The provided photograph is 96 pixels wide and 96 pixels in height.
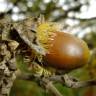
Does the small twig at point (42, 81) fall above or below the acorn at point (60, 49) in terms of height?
below

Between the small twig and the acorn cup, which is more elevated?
the acorn cup

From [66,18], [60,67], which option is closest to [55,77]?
[60,67]

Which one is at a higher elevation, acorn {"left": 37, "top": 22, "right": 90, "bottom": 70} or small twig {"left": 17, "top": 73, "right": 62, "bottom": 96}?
acorn {"left": 37, "top": 22, "right": 90, "bottom": 70}

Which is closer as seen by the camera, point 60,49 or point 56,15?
point 60,49

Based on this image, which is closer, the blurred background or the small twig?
the small twig

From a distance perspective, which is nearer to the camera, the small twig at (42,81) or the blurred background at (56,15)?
the small twig at (42,81)

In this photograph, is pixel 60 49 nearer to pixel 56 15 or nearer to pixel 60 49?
pixel 60 49

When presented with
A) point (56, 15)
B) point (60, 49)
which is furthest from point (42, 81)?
point (56, 15)

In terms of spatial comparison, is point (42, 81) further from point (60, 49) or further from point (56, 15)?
point (56, 15)
